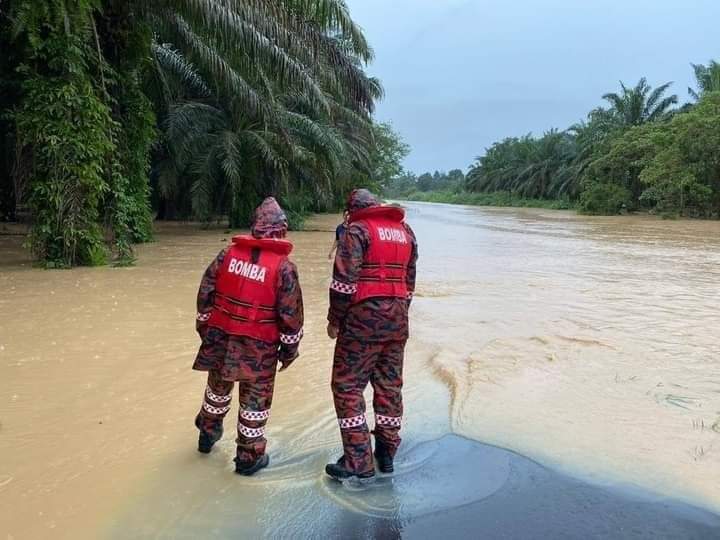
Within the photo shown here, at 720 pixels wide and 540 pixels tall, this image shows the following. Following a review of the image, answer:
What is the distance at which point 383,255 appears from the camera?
11.4 feet

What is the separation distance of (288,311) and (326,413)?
1.44m

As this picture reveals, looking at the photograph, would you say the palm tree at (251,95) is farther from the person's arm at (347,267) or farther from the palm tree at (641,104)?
the palm tree at (641,104)

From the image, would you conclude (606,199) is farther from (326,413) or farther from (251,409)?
(251,409)

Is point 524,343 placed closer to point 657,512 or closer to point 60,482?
point 657,512

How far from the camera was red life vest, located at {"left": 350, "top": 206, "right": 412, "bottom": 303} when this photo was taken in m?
3.45

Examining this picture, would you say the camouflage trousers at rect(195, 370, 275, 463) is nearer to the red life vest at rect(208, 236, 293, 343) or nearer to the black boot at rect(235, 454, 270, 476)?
the black boot at rect(235, 454, 270, 476)


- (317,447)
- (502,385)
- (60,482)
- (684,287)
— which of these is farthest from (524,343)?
(684,287)

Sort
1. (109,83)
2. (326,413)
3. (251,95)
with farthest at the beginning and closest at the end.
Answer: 1. (251,95)
2. (109,83)
3. (326,413)

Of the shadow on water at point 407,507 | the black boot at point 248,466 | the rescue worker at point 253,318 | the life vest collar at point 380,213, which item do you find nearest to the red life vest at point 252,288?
the rescue worker at point 253,318

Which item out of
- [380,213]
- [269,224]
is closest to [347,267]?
[380,213]

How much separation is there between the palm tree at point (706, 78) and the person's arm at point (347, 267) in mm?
44701

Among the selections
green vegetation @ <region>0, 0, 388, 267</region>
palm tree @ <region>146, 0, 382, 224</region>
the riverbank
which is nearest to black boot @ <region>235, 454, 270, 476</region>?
green vegetation @ <region>0, 0, 388, 267</region>

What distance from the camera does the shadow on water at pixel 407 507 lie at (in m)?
2.97

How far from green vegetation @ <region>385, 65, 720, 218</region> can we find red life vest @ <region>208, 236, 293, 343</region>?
113ft
